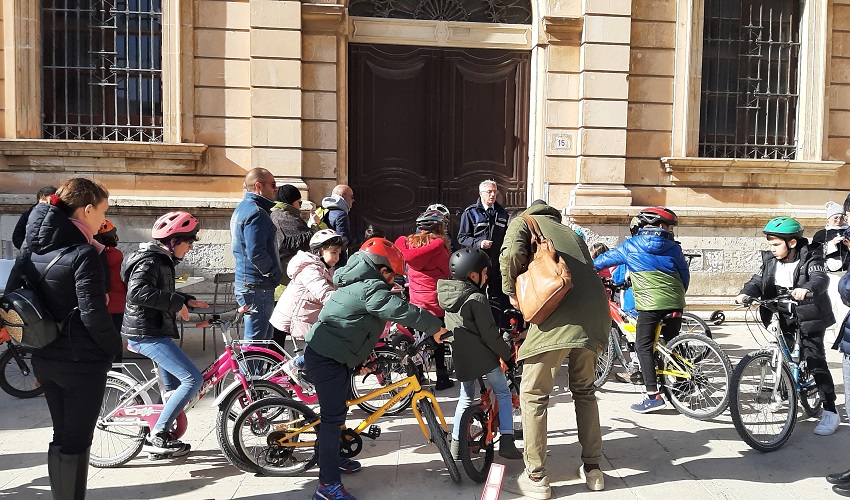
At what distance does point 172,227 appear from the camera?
14.7 feet

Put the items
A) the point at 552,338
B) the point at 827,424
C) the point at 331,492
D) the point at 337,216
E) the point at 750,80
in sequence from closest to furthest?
the point at 331,492, the point at 552,338, the point at 827,424, the point at 337,216, the point at 750,80

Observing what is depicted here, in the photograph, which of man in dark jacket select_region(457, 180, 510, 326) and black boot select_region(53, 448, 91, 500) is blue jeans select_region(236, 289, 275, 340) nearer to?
black boot select_region(53, 448, 91, 500)

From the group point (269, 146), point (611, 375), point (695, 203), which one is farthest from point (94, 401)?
point (695, 203)

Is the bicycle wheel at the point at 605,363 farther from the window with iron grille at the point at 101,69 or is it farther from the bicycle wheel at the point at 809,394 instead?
the window with iron grille at the point at 101,69

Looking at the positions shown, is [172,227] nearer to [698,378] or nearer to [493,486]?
[493,486]

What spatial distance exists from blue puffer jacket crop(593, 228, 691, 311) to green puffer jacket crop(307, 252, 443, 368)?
233 cm

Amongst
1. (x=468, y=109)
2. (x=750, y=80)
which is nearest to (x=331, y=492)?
(x=468, y=109)

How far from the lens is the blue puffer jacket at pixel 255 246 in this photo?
563 centimetres

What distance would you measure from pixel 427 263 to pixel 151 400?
8.53 ft

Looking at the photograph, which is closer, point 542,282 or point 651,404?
point 542,282

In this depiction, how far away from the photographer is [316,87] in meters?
9.66

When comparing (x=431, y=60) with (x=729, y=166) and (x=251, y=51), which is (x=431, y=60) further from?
(x=729, y=166)

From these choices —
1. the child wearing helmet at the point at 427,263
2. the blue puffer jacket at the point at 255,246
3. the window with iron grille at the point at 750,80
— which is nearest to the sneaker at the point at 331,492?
the blue puffer jacket at the point at 255,246

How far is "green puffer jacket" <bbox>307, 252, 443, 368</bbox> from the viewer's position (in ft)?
12.7
